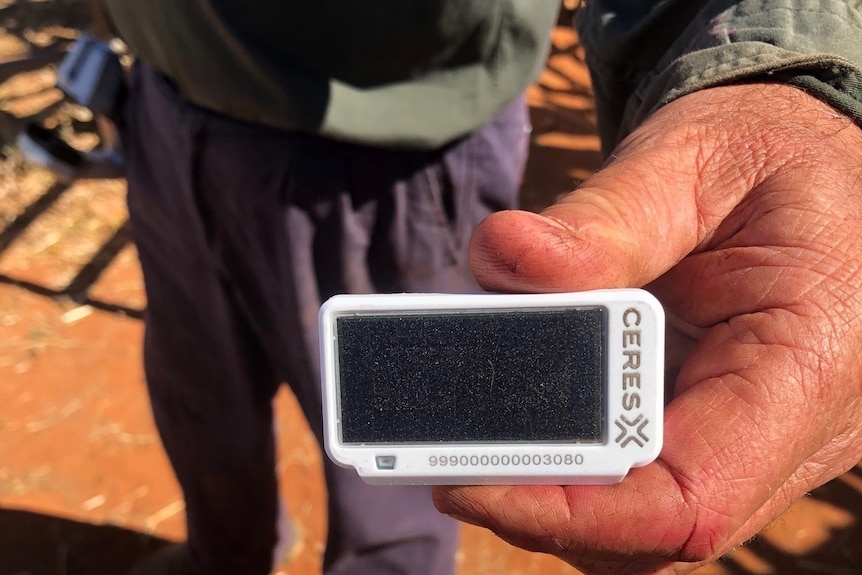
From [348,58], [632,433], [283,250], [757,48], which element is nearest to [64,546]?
[283,250]

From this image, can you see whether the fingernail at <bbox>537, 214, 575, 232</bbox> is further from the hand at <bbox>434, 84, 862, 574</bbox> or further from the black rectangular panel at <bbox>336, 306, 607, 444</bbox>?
the black rectangular panel at <bbox>336, 306, 607, 444</bbox>

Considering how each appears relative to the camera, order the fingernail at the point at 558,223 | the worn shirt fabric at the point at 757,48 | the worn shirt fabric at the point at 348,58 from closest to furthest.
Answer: the fingernail at the point at 558,223
the worn shirt fabric at the point at 757,48
the worn shirt fabric at the point at 348,58

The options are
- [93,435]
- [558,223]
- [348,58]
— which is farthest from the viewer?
[93,435]

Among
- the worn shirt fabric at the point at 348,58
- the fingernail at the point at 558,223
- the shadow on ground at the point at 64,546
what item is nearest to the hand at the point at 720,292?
the fingernail at the point at 558,223

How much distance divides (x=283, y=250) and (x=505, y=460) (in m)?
0.70

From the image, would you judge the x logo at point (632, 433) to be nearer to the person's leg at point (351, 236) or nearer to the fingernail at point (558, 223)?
the fingernail at point (558, 223)

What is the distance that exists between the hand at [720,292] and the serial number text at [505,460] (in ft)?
0.11

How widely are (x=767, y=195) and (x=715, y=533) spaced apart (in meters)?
0.43

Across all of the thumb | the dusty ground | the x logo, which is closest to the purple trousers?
the thumb

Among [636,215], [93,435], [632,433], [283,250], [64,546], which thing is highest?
[636,215]

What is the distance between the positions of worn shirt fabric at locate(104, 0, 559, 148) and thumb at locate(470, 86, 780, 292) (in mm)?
401

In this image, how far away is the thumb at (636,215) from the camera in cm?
87

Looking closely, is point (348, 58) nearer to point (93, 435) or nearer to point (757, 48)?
point (757, 48)

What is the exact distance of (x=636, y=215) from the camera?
903mm
